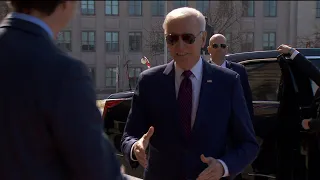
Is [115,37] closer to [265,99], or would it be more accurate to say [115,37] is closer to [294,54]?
[265,99]

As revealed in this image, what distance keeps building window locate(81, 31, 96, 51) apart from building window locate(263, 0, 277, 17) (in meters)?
17.8

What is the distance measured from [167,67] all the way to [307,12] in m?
44.4

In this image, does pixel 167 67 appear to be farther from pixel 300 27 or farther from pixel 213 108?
pixel 300 27

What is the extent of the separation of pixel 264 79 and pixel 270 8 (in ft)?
140

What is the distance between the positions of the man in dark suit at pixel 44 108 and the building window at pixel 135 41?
4061 cm

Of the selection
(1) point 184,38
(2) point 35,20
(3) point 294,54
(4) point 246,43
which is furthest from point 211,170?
(4) point 246,43

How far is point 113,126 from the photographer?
5246 mm

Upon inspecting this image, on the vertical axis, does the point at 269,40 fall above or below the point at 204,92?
above

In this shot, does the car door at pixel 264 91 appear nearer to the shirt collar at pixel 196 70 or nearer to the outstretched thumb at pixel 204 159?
the shirt collar at pixel 196 70

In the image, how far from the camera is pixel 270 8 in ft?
148

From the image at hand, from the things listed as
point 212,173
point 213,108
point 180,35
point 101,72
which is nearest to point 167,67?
point 180,35

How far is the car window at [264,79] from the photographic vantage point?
4.32m

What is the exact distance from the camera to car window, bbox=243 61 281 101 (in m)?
4.32

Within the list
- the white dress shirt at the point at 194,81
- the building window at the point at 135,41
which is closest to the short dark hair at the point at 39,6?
the white dress shirt at the point at 194,81
